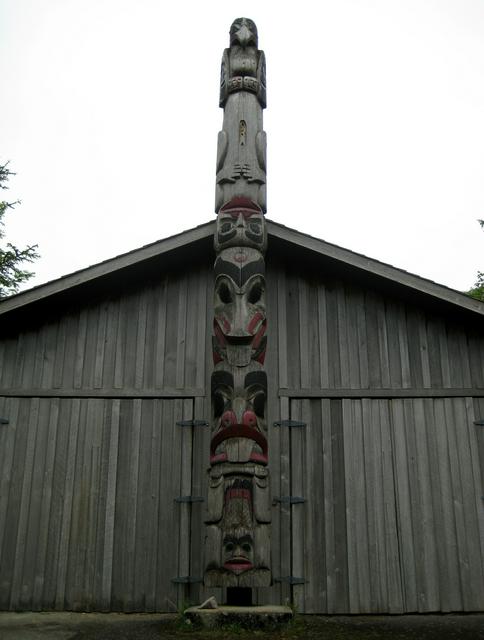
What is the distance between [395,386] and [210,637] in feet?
13.3

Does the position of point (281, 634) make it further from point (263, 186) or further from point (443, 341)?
point (263, 186)

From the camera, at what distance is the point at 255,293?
25.0 feet

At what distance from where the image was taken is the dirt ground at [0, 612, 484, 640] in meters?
6.38

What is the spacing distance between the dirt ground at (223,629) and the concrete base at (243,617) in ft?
0.20

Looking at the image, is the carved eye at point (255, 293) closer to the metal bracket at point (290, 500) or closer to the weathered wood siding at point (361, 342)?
the weathered wood siding at point (361, 342)

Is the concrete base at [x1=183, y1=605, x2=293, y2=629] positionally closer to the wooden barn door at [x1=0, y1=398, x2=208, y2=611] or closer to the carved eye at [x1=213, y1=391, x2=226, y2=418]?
the wooden barn door at [x1=0, y1=398, x2=208, y2=611]

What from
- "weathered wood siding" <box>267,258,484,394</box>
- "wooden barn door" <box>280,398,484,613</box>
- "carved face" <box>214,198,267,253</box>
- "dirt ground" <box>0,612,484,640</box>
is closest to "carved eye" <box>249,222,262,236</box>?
"carved face" <box>214,198,267,253</box>

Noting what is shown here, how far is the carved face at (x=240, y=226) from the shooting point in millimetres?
7887

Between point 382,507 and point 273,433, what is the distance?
167 centimetres

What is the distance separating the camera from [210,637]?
19.9 feet

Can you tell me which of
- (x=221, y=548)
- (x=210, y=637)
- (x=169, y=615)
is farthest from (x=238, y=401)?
(x=169, y=615)

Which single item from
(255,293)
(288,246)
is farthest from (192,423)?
Answer: (288,246)

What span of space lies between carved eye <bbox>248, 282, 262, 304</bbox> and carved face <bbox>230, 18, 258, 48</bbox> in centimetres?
418

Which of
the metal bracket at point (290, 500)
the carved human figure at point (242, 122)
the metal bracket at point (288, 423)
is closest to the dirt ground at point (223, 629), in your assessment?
the metal bracket at point (290, 500)
